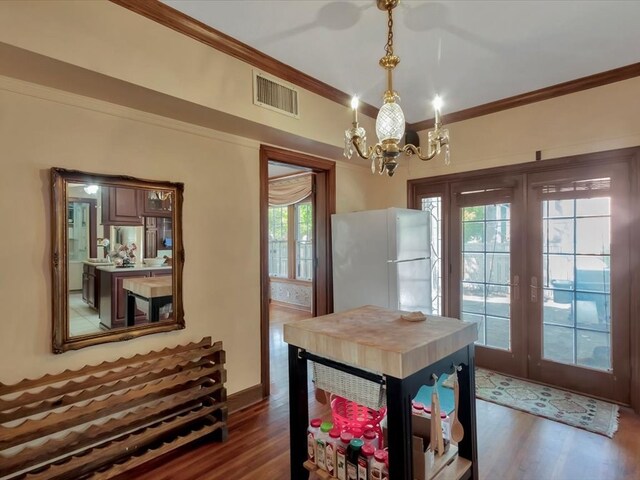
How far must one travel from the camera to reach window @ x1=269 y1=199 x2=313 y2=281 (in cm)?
683

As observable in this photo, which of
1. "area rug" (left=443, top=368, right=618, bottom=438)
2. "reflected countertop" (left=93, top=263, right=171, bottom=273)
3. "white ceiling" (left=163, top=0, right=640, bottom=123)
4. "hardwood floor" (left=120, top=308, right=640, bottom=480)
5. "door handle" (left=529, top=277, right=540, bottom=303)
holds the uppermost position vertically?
"white ceiling" (left=163, top=0, right=640, bottom=123)

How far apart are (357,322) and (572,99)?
2951 millimetres

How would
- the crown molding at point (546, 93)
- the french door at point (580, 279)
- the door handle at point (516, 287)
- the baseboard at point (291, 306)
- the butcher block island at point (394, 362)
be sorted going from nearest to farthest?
A: the butcher block island at point (394, 362) → the crown molding at point (546, 93) → the french door at point (580, 279) → the door handle at point (516, 287) → the baseboard at point (291, 306)

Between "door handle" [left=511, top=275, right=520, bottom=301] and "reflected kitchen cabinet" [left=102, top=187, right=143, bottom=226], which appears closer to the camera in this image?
"reflected kitchen cabinet" [left=102, top=187, right=143, bottom=226]

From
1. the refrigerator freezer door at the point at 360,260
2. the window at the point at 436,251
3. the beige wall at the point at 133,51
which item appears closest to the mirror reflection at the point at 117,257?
the beige wall at the point at 133,51

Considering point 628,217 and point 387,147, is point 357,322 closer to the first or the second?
point 387,147

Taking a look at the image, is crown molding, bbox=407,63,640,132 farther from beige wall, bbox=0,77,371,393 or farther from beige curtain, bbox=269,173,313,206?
beige curtain, bbox=269,173,313,206

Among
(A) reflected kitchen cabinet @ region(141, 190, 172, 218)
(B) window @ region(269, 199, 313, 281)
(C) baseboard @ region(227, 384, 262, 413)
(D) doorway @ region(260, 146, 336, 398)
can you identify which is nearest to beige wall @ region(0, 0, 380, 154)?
(D) doorway @ region(260, 146, 336, 398)

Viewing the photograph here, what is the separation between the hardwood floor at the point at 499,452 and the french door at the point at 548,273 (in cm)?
57

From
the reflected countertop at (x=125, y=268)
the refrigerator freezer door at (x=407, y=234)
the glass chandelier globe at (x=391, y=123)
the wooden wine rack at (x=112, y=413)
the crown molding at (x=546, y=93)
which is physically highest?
the crown molding at (x=546, y=93)

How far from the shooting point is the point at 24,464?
5.76 ft

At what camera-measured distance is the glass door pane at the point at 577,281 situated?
2992 millimetres

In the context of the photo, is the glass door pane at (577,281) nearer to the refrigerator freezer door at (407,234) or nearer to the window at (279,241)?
the refrigerator freezer door at (407,234)

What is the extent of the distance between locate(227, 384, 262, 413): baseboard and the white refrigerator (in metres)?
1.14
